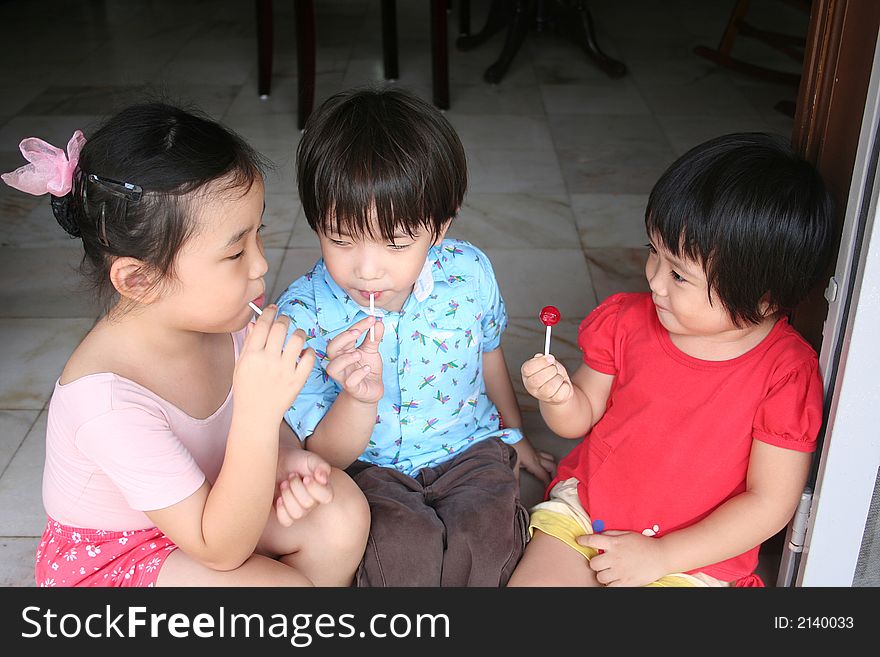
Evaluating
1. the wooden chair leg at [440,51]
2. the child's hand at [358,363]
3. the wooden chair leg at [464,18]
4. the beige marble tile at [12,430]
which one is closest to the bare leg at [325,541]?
the child's hand at [358,363]

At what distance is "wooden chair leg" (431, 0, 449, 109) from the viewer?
2.91 m

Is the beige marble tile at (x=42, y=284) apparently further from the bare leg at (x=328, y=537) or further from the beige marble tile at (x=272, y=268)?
the bare leg at (x=328, y=537)

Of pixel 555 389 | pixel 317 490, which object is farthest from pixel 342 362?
pixel 555 389

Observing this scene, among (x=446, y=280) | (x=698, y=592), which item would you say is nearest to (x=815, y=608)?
(x=698, y=592)

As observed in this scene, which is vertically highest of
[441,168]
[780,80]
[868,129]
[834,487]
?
[868,129]

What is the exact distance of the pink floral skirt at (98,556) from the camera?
3.62ft

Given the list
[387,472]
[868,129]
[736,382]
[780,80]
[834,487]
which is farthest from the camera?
[780,80]

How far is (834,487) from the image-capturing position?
3.51 feet

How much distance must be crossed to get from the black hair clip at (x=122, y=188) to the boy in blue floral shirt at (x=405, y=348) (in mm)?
Result: 239

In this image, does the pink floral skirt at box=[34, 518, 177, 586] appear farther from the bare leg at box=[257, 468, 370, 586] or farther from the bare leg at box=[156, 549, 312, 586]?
the bare leg at box=[257, 468, 370, 586]

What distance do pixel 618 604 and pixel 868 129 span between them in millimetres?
600

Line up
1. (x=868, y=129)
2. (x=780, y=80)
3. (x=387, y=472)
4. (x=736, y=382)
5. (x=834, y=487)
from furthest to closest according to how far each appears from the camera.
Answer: (x=780, y=80), (x=387, y=472), (x=736, y=382), (x=834, y=487), (x=868, y=129)

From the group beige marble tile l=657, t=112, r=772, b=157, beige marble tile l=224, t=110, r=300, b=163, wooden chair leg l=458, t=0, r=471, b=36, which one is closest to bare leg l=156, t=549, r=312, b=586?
beige marble tile l=224, t=110, r=300, b=163

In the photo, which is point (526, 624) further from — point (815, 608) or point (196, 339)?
point (196, 339)
